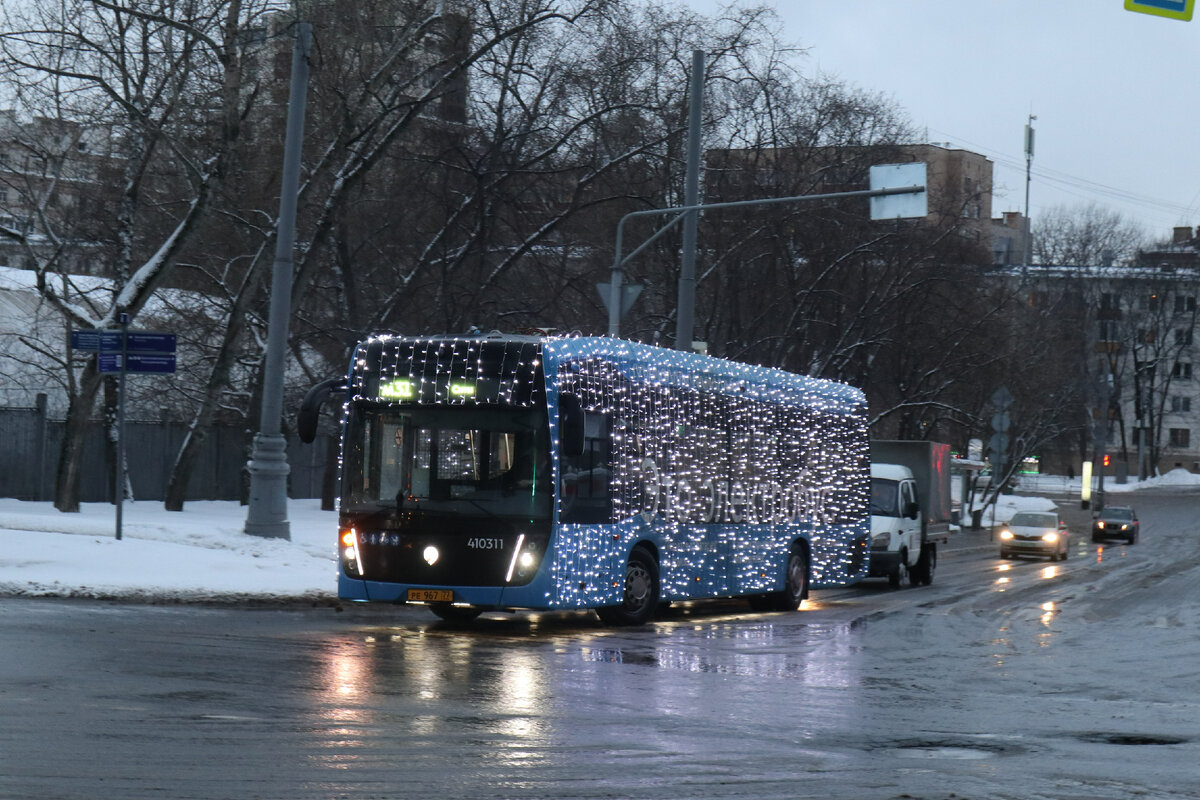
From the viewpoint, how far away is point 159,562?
2062 cm

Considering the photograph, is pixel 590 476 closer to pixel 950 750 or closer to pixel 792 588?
pixel 792 588

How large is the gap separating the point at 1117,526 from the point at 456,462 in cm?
5192

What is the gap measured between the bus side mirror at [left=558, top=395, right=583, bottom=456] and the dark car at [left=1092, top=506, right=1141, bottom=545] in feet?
169

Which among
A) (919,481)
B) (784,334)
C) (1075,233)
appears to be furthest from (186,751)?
(1075,233)

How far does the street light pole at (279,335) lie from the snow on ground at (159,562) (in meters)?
0.60

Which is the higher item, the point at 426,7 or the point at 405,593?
the point at 426,7

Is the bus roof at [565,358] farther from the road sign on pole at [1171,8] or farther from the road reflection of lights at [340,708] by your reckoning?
the road sign on pole at [1171,8]

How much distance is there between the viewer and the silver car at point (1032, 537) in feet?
148

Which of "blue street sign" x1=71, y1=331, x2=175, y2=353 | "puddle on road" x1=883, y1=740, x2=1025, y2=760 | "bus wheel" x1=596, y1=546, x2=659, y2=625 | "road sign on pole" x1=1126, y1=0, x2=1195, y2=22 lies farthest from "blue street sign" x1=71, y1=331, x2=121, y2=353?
"puddle on road" x1=883, y1=740, x2=1025, y2=760

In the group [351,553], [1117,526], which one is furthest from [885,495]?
[1117,526]

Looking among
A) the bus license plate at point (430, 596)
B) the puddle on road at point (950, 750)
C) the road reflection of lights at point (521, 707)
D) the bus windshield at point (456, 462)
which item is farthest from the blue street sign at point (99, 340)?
the puddle on road at point (950, 750)

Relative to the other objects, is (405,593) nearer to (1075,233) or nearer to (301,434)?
(301,434)

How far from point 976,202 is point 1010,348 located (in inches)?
320

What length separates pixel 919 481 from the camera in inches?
1350
